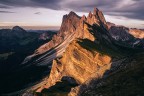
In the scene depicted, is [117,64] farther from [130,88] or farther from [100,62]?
[100,62]

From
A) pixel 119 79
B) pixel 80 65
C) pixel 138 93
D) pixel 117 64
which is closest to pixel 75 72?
pixel 80 65

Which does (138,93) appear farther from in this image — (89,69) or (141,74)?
(89,69)

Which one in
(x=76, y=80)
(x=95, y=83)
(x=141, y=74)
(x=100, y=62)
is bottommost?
(x=76, y=80)

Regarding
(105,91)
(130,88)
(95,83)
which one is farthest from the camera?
(95,83)

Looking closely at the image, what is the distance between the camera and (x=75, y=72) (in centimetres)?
19638

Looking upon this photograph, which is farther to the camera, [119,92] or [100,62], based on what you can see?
[100,62]

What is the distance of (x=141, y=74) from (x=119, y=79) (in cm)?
525

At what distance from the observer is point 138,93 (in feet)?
189

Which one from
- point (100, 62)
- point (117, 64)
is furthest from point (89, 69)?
point (117, 64)

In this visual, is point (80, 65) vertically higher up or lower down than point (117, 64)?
lower down

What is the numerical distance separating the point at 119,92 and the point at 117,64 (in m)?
30.8

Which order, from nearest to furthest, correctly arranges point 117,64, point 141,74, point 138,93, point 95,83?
point 138,93, point 141,74, point 95,83, point 117,64

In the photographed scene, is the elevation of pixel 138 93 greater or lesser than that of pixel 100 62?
greater

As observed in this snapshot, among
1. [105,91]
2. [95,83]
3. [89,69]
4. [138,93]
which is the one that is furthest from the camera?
[89,69]
